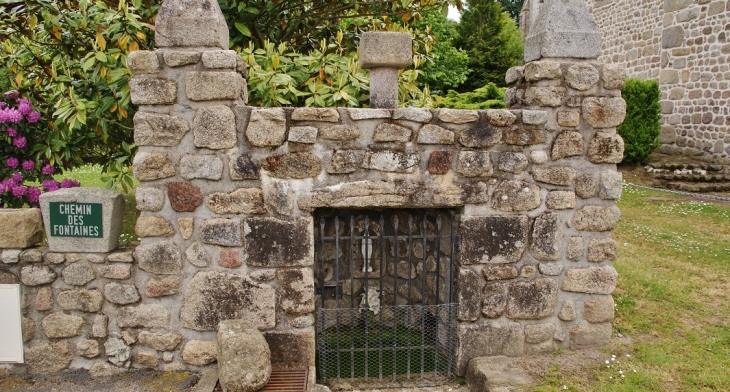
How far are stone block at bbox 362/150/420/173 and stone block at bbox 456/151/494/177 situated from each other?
0.28 m

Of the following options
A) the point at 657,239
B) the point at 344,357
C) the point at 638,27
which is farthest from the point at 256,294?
the point at 638,27

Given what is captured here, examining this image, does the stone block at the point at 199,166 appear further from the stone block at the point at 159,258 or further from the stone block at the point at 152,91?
the stone block at the point at 159,258

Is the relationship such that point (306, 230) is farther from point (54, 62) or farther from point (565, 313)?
point (54, 62)

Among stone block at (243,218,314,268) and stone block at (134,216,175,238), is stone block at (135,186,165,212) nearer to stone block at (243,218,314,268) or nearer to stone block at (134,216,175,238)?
stone block at (134,216,175,238)

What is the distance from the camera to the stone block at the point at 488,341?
143 inches

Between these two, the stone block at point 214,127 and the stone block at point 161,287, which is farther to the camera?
the stone block at point 161,287

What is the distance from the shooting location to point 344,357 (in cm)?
400

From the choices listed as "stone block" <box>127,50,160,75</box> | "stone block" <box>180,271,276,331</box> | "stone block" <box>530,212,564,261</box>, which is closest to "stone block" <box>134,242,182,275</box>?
"stone block" <box>180,271,276,331</box>

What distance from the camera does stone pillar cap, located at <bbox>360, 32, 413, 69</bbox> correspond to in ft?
11.1

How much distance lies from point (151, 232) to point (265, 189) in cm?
75

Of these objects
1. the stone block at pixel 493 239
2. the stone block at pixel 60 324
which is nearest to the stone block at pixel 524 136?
the stone block at pixel 493 239

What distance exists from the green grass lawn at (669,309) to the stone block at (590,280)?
0.45 meters

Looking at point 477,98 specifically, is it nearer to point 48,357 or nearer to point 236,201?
point 236,201

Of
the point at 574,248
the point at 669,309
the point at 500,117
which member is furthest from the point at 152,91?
the point at 669,309
